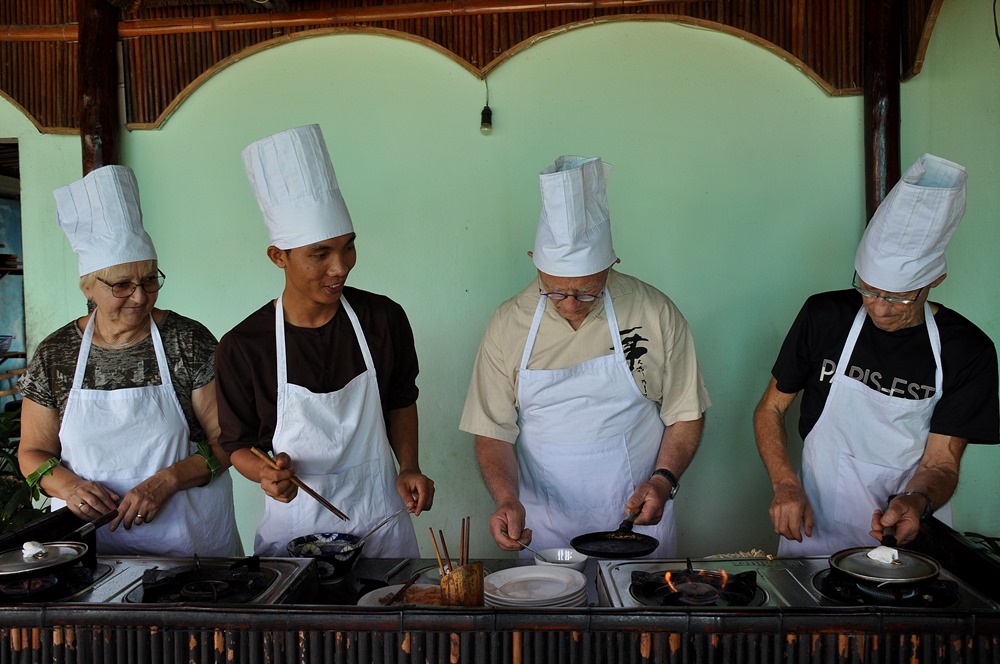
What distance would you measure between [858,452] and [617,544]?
90cm

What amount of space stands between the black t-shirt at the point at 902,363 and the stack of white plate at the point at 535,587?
3.49 feet

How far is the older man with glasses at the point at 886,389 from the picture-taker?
2.30 m

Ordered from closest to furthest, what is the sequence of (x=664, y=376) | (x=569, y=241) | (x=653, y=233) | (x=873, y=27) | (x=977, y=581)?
1. (x=977, y=581)
2. (x=569, y=241)
3. (x=664, y=376)
4. (x=873, y=27)
5. (x=653, y=233)

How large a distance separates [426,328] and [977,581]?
2591 millimetres

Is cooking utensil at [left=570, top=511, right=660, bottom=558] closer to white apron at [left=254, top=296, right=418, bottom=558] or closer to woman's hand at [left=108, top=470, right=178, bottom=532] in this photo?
white apron at [left=254, top=296, right=418, bottom=558]

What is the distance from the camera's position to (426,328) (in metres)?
3.98

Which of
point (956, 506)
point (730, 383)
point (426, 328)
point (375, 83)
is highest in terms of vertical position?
point (375, 83)

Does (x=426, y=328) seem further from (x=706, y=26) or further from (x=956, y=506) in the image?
(x=956, y=506)

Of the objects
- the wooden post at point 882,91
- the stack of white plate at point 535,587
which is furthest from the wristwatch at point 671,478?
A: the wooden post at point 882,91

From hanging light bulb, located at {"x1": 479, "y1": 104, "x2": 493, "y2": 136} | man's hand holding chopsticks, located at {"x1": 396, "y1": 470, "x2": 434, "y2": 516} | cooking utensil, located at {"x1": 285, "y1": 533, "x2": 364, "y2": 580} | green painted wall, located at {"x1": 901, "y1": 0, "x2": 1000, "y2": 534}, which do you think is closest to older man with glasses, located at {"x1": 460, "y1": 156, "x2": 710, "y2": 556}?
man's hand holding chopsticks, located at {"x1": 396, "y1": 470, "x2": 434, "y2": 516}

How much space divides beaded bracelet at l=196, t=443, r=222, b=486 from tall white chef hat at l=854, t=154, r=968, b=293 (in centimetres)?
199

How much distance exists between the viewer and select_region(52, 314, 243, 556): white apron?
2604 millimetres

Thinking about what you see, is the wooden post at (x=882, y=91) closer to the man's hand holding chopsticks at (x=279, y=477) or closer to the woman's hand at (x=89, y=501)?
the man's hand holding chopsticks at (x=279, y=477)

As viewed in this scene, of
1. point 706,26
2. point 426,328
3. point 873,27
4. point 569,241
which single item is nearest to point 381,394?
point 569,241
